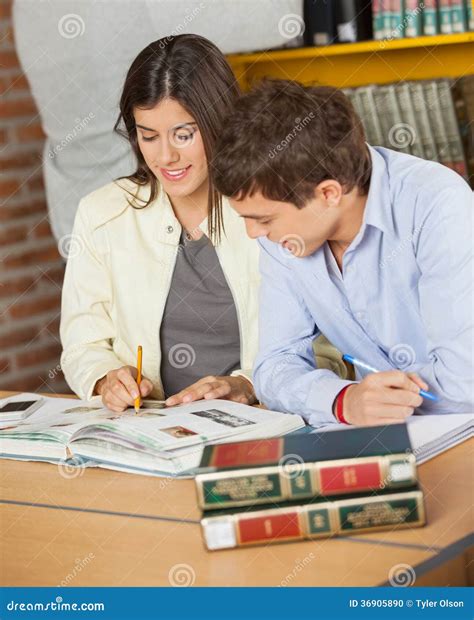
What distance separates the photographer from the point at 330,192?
5.17 feet

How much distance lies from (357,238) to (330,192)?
12 cm

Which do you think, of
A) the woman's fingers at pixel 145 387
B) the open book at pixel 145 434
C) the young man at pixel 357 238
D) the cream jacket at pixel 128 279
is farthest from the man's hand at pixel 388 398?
the cream jacket at pixel 128 279

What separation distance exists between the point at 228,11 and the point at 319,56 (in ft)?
1.44

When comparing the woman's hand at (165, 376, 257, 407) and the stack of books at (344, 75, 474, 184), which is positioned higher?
the stack of books at (344, 75, 474, 184)

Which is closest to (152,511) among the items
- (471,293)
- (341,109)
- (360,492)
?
(360,492)

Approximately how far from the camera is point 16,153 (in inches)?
129

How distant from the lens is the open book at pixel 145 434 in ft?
4.85

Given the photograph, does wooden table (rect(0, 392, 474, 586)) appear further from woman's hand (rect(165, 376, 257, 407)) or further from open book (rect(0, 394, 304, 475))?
woman's hand (rect(165, 376, 257, 407))

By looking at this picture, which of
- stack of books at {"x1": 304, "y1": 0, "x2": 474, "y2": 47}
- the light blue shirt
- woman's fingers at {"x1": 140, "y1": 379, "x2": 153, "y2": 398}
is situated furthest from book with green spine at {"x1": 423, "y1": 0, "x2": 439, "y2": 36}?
woman's fingers at {"x1": 140, "y1": 379, "x2": 153, "y2": 398}

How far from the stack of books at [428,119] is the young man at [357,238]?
131 centimetres

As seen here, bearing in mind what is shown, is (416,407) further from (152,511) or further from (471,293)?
(152,511)

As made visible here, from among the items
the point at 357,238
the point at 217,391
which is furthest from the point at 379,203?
the point at 217,391

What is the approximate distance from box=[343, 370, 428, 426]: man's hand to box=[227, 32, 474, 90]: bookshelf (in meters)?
1.67

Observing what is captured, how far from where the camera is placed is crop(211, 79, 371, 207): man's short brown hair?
1.52 m
